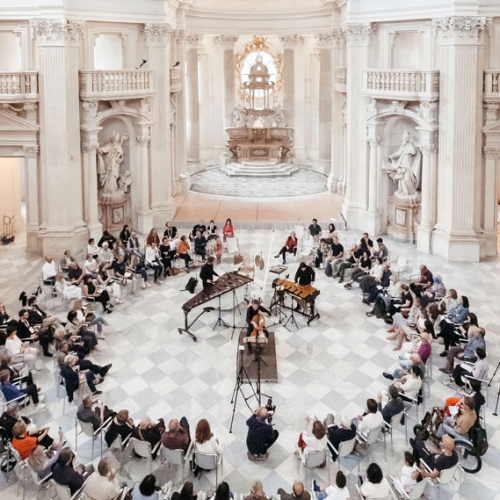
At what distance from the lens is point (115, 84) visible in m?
22.8

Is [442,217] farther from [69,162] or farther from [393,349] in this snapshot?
[69,162]

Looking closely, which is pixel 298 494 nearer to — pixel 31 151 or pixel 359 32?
pixel 31 151

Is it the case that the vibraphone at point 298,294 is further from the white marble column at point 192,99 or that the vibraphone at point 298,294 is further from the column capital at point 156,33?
the white marble column at point 192,99

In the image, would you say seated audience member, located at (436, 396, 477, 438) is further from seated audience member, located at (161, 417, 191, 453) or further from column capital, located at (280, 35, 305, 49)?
column capital, located at (280, 35, 305, 49)

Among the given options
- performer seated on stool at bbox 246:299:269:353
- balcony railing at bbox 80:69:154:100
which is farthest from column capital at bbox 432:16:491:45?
performer seated on stool at bbox 246:299:269:353

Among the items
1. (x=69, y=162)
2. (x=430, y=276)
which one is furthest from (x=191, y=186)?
(x=430, y=276)

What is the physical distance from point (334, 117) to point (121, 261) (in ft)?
48.6

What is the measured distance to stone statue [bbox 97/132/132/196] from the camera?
2409 centimetres

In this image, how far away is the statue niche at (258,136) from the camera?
3612 centimetres

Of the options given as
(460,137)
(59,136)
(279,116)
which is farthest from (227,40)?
(460,137)

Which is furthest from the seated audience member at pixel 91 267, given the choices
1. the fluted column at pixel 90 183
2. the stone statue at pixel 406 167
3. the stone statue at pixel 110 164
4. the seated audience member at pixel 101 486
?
the stone statue at pixel 406 167

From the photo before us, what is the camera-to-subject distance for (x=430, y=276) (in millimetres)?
17891

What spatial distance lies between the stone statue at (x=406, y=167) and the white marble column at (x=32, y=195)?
40.1 ft

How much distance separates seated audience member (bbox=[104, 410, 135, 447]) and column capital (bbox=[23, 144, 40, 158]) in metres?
13.0
